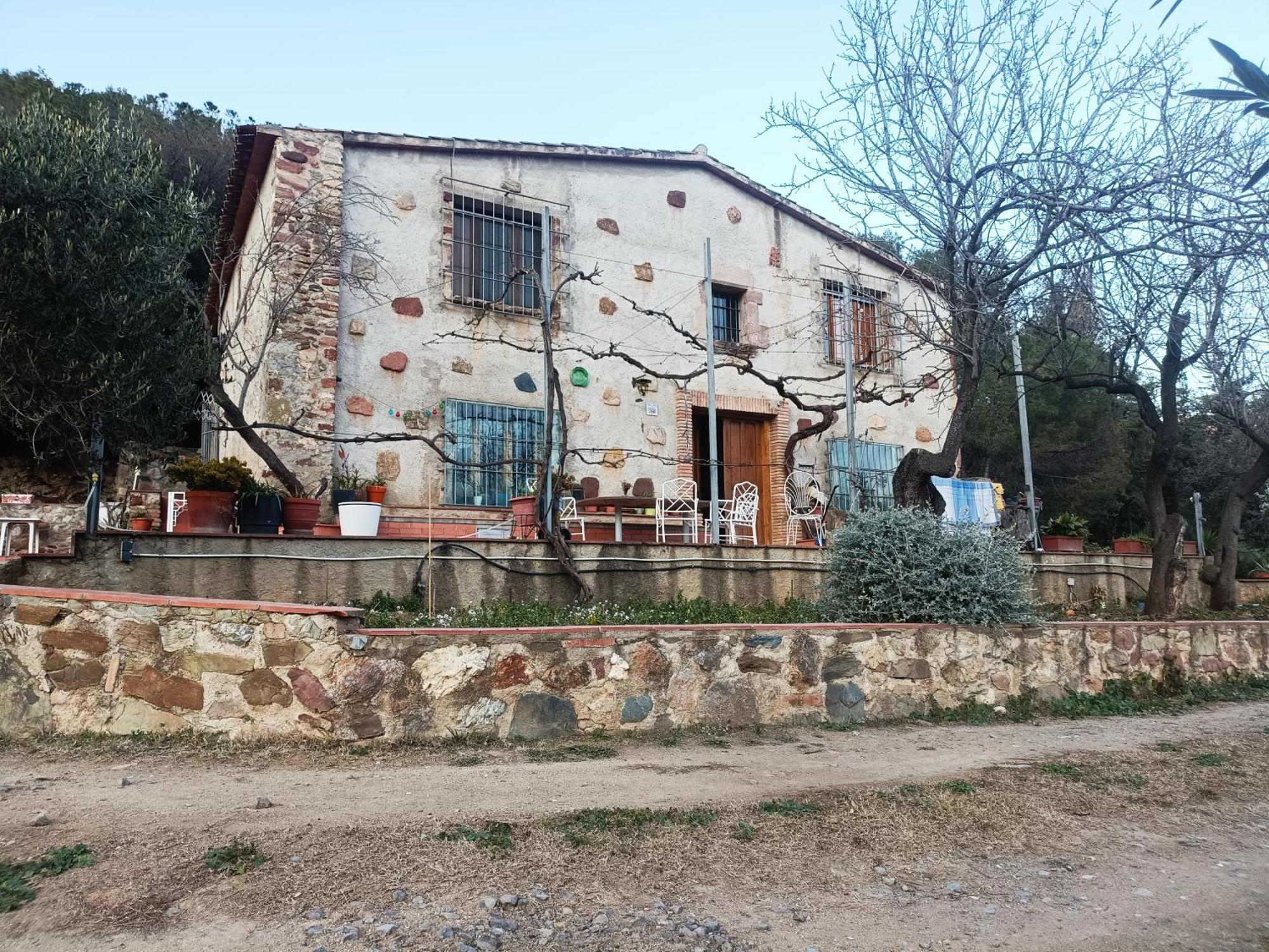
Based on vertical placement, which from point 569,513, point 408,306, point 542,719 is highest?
point 408,306

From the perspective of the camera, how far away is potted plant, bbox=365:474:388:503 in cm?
940

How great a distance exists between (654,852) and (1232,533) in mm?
11207

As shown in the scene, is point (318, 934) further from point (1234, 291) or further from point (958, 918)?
point (1234, 291)

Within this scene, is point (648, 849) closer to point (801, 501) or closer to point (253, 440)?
point (253, 440)

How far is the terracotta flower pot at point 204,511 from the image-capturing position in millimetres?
7172

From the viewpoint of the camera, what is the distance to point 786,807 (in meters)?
4.19

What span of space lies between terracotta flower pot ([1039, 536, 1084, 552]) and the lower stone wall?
7.17 meters

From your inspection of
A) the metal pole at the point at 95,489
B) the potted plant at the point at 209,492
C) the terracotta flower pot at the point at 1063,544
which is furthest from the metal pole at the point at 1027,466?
the metal pole at the point at 95,489

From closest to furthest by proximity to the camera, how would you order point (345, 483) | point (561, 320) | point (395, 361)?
point (345, 483) < point (395, 361) < point (561, 320)

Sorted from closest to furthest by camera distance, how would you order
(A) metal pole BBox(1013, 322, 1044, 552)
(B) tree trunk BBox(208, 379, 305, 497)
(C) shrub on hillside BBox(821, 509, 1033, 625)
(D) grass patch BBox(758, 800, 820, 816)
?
(D) grass patch BBox(758, 800, 820, 816)
(C) shrub on hillside BBox(821, 509, 1033, 625)
(B) tree trunk BBox(208, 379, 305, 497)
(A) metal pole BBox(1013, 322, 1044, 552)

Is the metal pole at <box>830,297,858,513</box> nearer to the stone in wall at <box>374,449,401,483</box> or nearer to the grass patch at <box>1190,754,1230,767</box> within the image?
the grass patch at <box>1190,754,1230,767</box>

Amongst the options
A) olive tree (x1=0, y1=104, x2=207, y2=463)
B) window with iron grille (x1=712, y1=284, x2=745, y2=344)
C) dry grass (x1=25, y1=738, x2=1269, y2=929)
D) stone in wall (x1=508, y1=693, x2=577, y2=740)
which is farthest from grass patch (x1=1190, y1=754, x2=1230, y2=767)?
window with iron grille (x1=712, y1=284, x2=745, y2=344)

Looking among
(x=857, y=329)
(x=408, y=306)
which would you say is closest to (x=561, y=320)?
(x=408, y=306)

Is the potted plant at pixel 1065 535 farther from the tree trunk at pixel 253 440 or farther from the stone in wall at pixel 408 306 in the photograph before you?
the tree trunk at pixel 253 440
